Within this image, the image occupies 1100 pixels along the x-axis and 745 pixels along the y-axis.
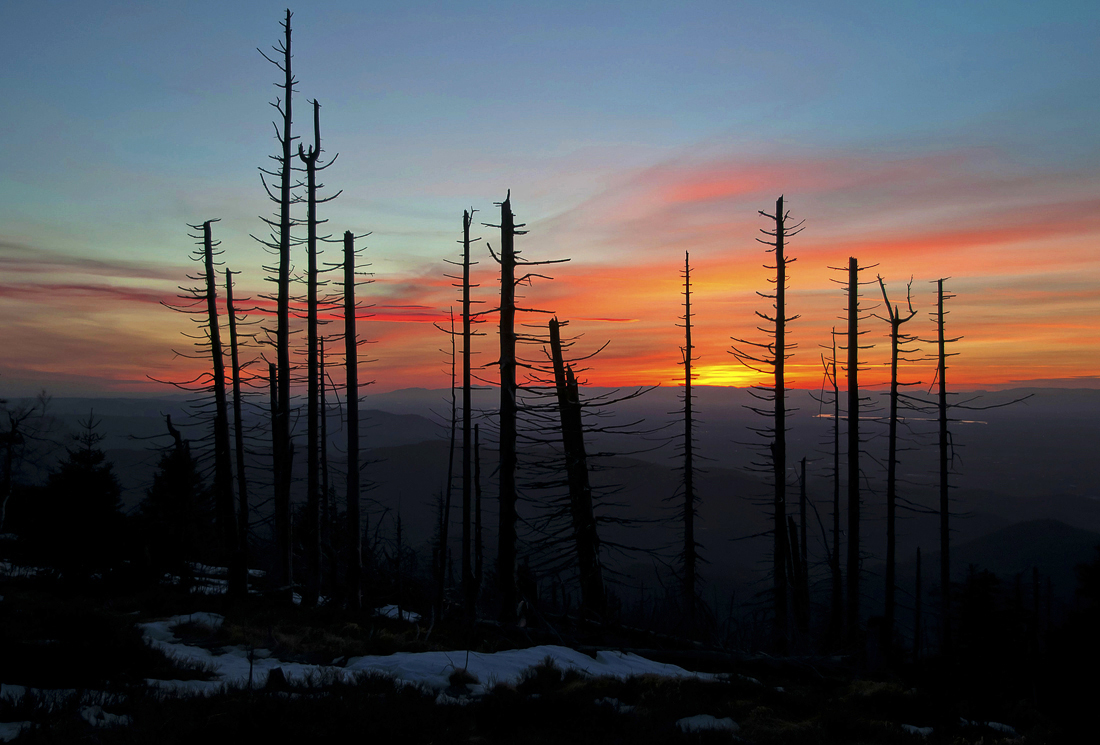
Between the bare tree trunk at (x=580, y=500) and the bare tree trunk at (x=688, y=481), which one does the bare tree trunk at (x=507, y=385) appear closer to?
the bare tree trunk at (x=580, y=500)

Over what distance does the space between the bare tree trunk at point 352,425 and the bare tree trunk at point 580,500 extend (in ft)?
19.7

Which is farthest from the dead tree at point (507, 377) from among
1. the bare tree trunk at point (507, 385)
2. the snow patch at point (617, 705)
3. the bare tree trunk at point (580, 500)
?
the snow patch at point (617, 705)

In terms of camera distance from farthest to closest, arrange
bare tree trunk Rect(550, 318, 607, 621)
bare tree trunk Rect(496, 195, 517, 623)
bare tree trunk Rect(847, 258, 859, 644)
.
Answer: bare tree trunk Rect(847, 258, 859, 644) → bare tree trunk Rect(550, 318, 607, 621) → bare tree trunk Rect(496, 195, 517, 623)

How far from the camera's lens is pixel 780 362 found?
70.0 feet

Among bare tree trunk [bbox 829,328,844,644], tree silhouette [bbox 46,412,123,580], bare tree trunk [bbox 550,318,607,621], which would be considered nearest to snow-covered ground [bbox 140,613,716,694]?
bare tree trunk [bbox 550,318,607,621]

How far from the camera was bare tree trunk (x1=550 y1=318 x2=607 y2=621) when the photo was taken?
1833 centimetres

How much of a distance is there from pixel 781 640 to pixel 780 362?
9550 mm

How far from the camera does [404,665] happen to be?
925 centimetres

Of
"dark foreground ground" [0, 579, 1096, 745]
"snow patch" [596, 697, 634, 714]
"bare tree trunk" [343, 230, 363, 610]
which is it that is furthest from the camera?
"bare tree trunk" [343, 230, 363, 610]

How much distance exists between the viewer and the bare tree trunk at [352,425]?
16250 millimetres

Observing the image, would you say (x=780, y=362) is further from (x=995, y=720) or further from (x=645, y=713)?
(x=645, y=713)

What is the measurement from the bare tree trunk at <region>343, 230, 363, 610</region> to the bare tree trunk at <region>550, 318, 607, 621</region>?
600 cm

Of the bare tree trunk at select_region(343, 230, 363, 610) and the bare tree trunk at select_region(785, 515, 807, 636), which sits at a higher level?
the bare tree trunk at select_region(343, 230, 363, 610)

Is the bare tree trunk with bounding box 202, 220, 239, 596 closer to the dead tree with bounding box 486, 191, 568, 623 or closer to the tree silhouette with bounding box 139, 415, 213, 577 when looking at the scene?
the tree silhouette with bounding box 139, 415, 213, 577
